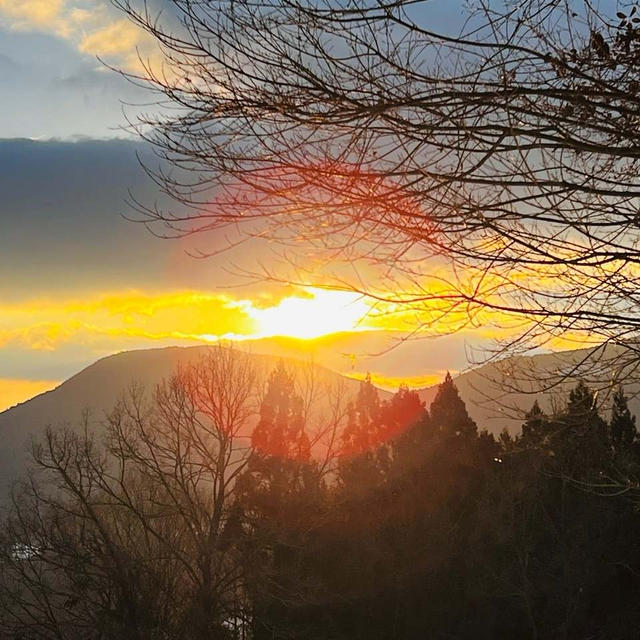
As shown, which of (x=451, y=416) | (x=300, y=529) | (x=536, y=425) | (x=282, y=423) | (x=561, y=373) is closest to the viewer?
(x=561, y=373)

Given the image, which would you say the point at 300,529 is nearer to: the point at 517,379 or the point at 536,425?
the point at 536,425

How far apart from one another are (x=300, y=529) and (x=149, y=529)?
10.8 ft

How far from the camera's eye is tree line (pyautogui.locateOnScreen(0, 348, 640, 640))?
41.4 ft

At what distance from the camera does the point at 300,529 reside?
48.3 feet

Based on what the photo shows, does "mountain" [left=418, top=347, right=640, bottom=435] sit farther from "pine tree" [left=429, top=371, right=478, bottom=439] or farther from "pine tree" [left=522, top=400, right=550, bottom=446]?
"pine tree" [left=429, top=371, right=478, bottom=439]

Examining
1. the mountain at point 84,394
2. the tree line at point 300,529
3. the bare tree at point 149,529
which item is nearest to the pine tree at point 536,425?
the tree line at point 300,529

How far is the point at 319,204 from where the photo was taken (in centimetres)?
285

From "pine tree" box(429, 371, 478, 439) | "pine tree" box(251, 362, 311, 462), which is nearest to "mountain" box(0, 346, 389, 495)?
"pine tree" box(429, 371, 478, 439)

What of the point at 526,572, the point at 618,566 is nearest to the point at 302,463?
the point at 526,572

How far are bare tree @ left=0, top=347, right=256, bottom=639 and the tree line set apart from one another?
0.04 meters

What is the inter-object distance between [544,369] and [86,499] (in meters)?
11.2

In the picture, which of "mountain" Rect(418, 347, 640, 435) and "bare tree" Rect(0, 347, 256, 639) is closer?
"mountain" Rect(418, 347, 640, 435)

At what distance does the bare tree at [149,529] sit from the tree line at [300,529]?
0.04 meters

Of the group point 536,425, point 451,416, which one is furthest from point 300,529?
point 536,425
